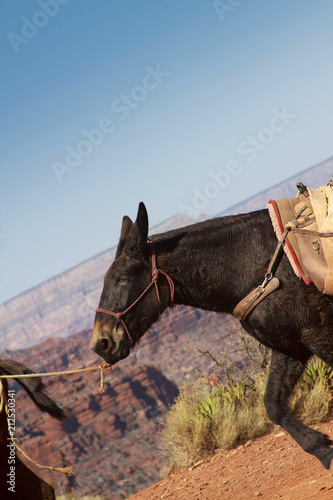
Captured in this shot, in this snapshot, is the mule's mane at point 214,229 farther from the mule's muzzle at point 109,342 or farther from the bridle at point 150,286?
the mule's muzzle at point 109,342

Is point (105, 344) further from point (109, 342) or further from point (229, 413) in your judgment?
point (229, 413)

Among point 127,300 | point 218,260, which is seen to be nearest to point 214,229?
point 218,260

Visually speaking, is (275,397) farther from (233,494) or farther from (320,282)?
(233,494)

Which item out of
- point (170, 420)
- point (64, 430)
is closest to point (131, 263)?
point (170, 420)

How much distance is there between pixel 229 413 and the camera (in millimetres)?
8781

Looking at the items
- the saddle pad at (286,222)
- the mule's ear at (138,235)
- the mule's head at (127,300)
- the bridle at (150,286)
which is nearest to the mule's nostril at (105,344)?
the mule's head at (127,300)

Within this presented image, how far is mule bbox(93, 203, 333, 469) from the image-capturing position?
158 inches

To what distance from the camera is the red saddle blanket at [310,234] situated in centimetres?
392

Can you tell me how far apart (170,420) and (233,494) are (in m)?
3.84

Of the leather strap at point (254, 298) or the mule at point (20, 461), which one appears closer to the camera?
the leather strap at point (254, 298)

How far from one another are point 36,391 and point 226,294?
7.27 ft

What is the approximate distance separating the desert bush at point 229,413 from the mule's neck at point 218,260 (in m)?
4.48

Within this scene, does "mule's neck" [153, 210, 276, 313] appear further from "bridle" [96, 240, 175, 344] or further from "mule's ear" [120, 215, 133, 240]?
"mule's ear" [120, 215, 133, 240]

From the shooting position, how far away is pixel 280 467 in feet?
21.0
